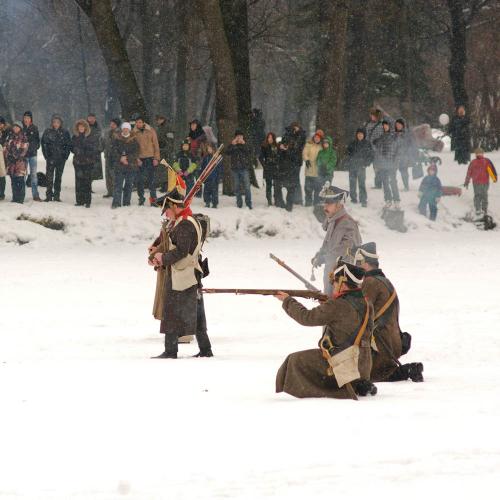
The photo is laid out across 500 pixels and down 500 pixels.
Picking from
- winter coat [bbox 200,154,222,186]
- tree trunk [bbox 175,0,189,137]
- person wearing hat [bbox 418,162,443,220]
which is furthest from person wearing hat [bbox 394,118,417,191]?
tree trunk [bbox 175,0,189,137]

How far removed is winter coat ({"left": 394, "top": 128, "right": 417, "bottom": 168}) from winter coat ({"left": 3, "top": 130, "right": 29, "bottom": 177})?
7693mm

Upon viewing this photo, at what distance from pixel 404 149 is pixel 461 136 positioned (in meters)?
5.56

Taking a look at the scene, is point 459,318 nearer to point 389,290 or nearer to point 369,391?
point 389,290

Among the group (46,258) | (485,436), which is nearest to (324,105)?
(46,258)

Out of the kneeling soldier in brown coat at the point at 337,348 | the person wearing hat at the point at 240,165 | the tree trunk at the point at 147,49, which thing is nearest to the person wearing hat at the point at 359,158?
the person wearing hat at the point at 240,165

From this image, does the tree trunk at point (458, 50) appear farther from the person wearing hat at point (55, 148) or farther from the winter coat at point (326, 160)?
the person wearing hat at point (55, 148)

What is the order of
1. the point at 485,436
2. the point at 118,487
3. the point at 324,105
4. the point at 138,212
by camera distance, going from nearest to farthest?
the point at 118,487, the point at 485,436, the point at 138,212, the point at 324,105

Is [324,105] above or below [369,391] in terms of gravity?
above

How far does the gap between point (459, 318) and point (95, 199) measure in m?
11.4

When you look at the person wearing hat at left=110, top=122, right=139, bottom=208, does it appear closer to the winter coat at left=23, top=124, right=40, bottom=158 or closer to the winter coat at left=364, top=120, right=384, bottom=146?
the winter coat at left=23, top=124, right=40, bottom=158

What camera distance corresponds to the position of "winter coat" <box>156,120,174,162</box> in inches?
1032

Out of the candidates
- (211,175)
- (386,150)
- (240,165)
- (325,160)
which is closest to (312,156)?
(325,160)

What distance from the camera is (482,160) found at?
2772cm

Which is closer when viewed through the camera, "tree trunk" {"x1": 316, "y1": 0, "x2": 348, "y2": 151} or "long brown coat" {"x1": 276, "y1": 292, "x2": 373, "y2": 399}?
"long brown coat" {"x1": 276, "y1": 292, "x2": 373, "y2": 399}
